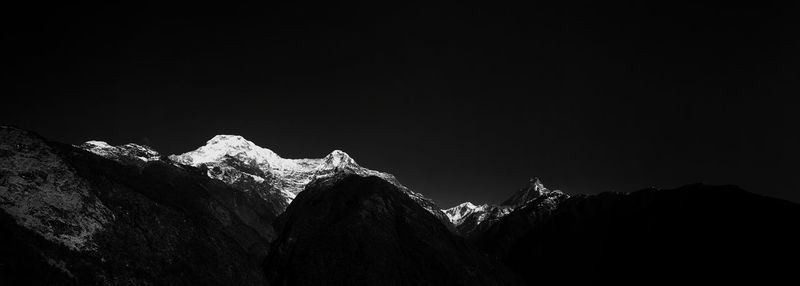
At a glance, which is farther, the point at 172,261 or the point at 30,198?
the point at 172,261

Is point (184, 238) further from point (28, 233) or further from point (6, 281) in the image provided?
point (6, 281)

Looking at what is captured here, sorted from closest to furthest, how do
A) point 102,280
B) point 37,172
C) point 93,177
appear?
point 102,280 < point 37,172 < point 93,177

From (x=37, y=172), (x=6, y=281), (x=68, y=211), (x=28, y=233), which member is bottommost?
(x=6, y=281)

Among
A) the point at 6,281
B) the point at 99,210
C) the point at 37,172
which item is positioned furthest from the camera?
the point at 99,210

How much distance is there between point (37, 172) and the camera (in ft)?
460

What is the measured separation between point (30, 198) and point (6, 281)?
1420 inches

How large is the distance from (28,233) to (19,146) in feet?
129

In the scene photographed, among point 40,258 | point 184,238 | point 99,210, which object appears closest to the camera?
point 40,258

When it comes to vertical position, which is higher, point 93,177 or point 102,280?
point 93,177

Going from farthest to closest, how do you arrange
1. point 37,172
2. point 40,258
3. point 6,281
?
point 37,172 → point 40,258 → point 6,281

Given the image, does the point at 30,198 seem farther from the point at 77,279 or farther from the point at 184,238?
the point at 184,238

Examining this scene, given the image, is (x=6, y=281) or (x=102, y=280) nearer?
(x=6, y=281)

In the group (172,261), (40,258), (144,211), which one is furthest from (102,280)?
(144,211)

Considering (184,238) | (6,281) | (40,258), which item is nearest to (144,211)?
(184,238)
